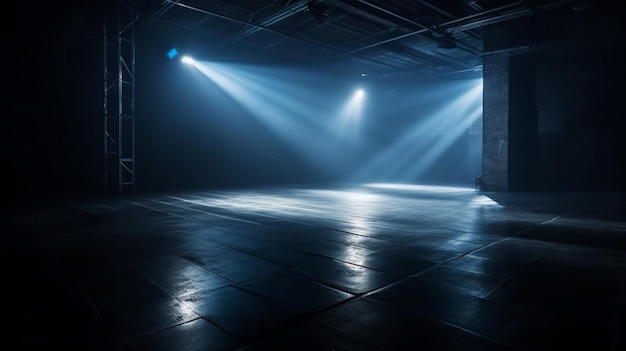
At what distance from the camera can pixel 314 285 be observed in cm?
319

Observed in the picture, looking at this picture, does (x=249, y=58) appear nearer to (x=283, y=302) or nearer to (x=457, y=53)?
(x=457, y=53)

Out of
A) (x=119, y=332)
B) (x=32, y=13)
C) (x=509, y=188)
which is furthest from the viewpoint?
(x=509, y=188)

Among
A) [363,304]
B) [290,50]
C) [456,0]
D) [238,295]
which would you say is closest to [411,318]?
[363,304]

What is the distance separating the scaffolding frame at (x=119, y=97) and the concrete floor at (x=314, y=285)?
535cm

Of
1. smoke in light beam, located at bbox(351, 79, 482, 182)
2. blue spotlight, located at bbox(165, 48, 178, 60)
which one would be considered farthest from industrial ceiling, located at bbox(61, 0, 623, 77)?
smoke in light beam, located at bbox(351, 79, 482, 182)

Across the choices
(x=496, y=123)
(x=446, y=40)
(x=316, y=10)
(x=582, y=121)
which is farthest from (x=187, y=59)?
(x=582, y=121)

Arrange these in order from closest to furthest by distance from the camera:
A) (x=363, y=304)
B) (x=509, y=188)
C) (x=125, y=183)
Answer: (x=363, y=304) < (x=125, y=183) < (x=509, y=188)

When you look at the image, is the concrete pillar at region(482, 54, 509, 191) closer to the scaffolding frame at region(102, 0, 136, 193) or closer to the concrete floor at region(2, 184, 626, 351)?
the concrete floor at region(2, 184, 626, 351)

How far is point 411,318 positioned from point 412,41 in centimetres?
1303

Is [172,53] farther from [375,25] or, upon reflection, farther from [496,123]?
[496,123]

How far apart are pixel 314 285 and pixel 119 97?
10.5 metres

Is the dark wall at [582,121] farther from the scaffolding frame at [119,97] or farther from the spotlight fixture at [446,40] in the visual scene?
the scaffolding frame at [119,97]

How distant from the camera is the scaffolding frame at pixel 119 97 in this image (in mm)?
10953

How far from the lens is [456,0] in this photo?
10312 mm
